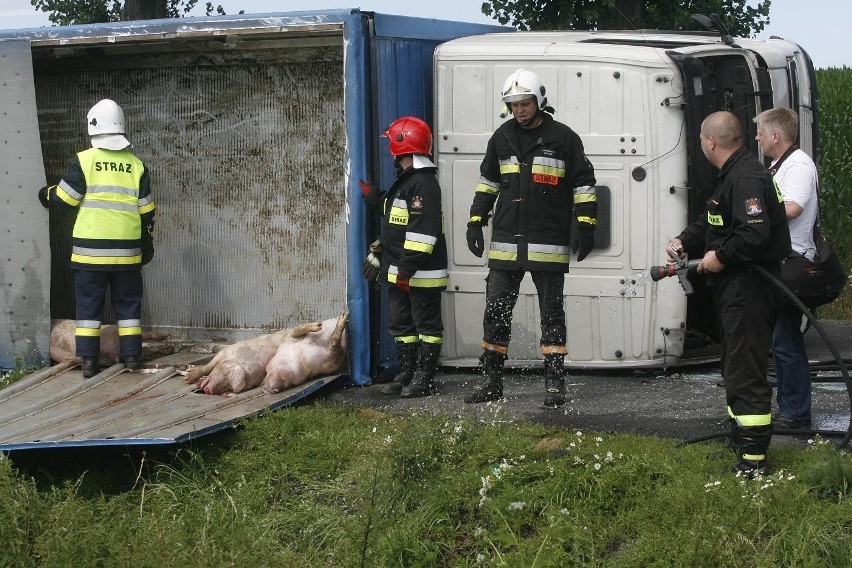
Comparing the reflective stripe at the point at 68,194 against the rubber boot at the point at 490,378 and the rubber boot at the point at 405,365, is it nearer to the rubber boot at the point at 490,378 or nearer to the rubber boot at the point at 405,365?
the rubber boot at the point at 405,365

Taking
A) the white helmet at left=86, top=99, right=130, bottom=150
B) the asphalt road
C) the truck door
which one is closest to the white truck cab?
the truck door

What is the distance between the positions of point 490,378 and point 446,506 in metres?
1.90

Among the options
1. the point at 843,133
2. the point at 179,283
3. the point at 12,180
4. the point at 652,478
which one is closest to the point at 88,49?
the point at 12,180

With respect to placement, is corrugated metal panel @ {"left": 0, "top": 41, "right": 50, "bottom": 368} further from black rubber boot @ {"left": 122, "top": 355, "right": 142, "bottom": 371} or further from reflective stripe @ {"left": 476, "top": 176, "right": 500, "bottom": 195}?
reflective stripe @ {"left": 476, "top": 176, "right": 500, "bottom": 195}

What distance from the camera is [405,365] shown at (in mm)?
8609

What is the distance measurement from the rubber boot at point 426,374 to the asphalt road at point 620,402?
0.26ft

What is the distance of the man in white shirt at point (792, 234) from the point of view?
23.0 feet

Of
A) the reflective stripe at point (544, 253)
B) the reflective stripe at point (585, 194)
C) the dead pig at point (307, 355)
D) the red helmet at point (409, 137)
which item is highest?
the red helmet at point (409, 137)

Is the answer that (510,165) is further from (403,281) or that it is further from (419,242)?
(403,281)

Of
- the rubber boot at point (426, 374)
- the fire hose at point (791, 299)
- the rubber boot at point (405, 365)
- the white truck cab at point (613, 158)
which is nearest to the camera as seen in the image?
the fire hose at point (791, 299)

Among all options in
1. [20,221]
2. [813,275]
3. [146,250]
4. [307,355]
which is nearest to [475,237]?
[307,355]

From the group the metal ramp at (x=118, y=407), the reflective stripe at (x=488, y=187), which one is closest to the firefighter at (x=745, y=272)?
the reflective stripe at (x=488, y=187)

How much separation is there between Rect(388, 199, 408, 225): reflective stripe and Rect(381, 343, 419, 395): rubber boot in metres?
0.87

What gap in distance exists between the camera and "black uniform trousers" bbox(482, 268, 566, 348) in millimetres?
7887
